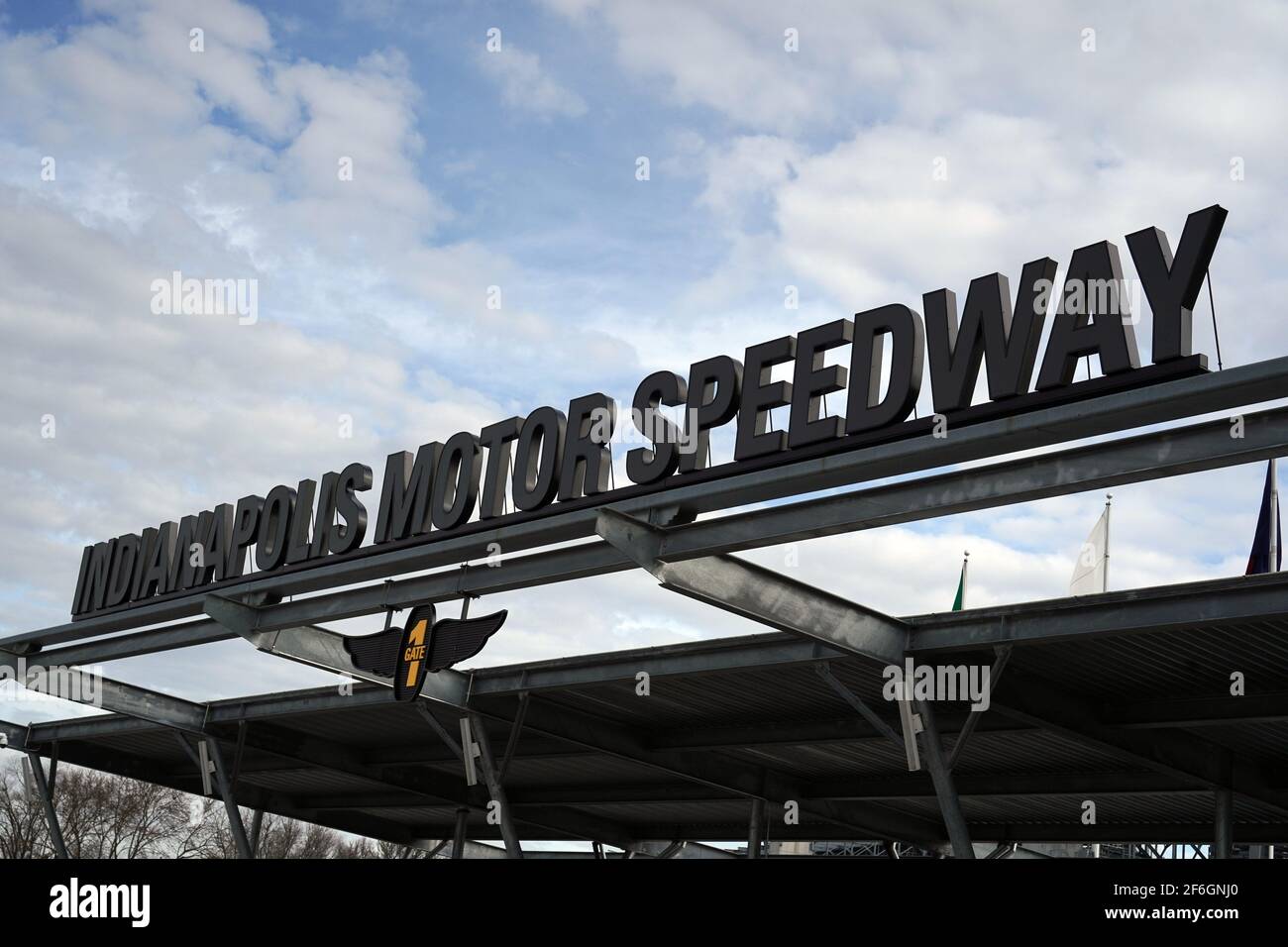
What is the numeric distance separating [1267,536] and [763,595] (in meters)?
12.9

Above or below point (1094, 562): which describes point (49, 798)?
below

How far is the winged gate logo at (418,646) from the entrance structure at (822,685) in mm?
605

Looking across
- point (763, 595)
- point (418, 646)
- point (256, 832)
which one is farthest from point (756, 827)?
point (256, 832)

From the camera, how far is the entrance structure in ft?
45.6

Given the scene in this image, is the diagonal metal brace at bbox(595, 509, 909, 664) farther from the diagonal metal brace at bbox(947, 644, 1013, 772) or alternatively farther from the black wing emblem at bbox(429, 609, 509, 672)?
the black wing emblem at bbox(429, 609, 509, 672)

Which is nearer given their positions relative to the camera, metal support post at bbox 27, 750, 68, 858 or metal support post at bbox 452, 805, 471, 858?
metal support post at bbox 452, 805, 471, 858

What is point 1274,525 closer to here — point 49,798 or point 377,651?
point 377,651

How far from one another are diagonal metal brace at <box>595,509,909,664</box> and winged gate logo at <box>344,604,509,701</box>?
2.93m

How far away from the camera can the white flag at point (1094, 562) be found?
33.2 metres

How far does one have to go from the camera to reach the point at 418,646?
19.4 m

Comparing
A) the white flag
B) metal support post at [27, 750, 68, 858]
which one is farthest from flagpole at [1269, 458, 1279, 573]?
metal support post at [27, 750, 68, 858]

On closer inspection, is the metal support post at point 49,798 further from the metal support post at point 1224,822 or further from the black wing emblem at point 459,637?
the metal support post at point 1224,822

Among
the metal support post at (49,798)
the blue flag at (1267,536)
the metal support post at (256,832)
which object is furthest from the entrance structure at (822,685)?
the blue flag at (1267,536)
